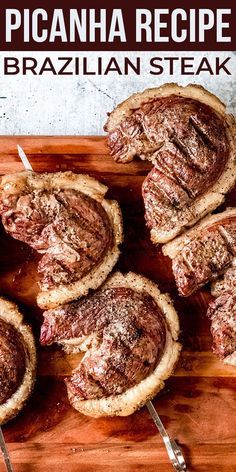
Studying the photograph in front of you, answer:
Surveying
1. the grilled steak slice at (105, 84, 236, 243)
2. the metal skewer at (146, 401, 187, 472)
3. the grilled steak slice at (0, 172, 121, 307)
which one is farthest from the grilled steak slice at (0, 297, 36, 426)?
the grilled steak slice at (105, 84, 236, 243)

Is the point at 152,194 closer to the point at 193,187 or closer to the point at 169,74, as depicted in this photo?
the point at 193,187

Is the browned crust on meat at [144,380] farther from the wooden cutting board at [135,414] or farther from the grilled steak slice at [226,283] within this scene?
the grilled steak slice at [226,283]

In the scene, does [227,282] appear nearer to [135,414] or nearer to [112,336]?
[112,336]

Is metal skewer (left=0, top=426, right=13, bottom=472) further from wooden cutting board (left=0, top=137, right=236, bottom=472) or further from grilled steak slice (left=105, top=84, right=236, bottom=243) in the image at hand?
grilled steak slice (left=105, top=84, right=236, bottom=243)

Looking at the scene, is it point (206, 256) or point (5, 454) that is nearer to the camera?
point (206, 256)

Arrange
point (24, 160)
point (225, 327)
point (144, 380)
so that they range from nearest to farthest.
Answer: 1. point (225, 327)
2. point (144, 380)
3. point (24, 160)

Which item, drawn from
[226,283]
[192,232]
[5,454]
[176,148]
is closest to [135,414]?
[5,454]
